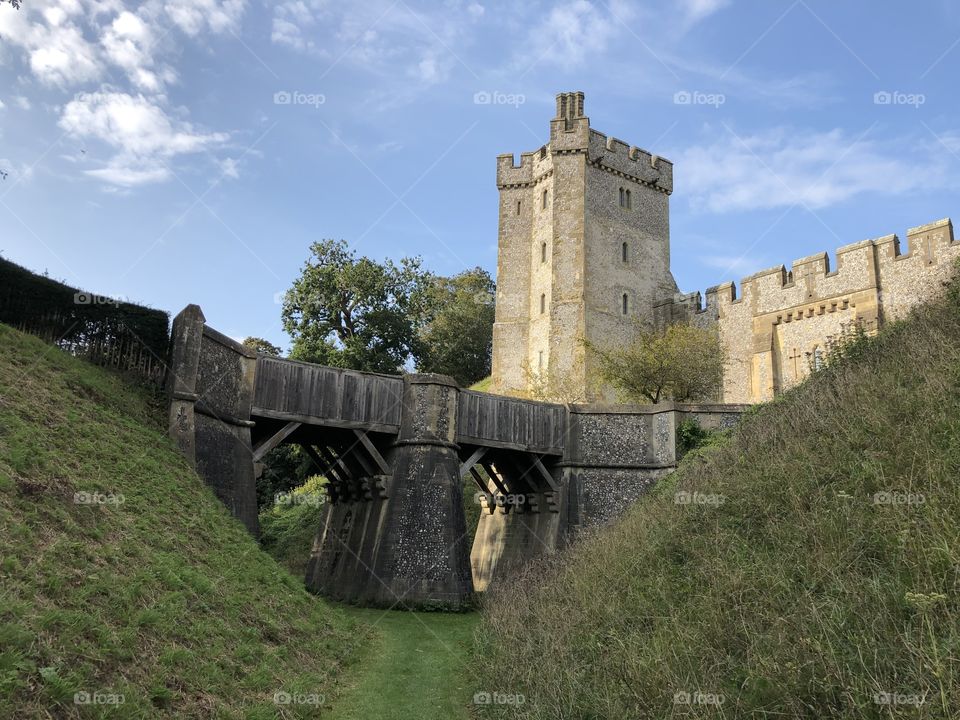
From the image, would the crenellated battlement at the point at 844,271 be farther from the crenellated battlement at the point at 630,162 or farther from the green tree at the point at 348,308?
the green tree at the point at 348,308

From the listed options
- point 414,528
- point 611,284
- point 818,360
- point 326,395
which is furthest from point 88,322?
point 611,284

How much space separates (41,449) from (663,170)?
1486 inches

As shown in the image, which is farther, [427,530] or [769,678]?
[427,530]

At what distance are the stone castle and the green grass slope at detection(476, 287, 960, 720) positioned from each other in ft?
71.4

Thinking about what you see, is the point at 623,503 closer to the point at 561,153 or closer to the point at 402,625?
the point at 402,625

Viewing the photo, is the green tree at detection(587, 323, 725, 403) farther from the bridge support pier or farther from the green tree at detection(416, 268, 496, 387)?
the green tree at detection(416, 268, 496, 387)

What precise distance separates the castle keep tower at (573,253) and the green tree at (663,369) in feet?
9.38

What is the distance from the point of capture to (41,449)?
9266 mm

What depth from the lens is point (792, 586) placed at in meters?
7.39

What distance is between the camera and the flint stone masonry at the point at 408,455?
1591cm

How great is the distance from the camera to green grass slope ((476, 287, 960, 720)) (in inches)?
228

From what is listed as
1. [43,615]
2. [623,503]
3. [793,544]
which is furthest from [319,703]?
[623,503]

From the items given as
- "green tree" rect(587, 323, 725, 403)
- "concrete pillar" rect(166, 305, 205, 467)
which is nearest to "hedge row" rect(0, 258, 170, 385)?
"concrete pillar" rect(166, 305, 205, 467)

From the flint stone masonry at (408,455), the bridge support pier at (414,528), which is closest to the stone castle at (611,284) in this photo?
the flint stone masonry at (408,455)
